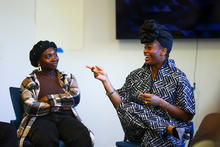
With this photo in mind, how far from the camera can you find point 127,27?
315cm

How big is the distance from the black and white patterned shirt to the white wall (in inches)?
37.5

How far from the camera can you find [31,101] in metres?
2.42

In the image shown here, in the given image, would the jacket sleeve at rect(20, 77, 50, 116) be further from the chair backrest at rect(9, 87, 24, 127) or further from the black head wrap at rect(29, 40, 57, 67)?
the black head wrap at rect(29, 40, 57, 67)

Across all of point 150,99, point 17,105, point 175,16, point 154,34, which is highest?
point 175,16

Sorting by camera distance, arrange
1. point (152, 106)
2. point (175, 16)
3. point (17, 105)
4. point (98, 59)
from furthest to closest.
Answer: point (98, 59) < point (175, 16) < point (17, 105) < point (152, 106)

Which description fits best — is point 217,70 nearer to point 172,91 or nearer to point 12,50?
point 172,91

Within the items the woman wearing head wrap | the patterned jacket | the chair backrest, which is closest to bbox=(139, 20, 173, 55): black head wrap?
the woman wearing head wrap

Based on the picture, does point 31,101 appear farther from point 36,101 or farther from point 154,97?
point 154,97

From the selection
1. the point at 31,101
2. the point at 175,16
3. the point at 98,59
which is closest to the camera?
the point at 31,101

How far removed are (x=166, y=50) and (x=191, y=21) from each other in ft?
2.95

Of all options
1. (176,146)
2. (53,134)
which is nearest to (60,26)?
(53,134)

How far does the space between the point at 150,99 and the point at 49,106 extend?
87 centimetres

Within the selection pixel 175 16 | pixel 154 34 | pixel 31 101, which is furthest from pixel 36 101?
pixel 175 16

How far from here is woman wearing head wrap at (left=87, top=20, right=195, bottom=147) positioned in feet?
6.68
